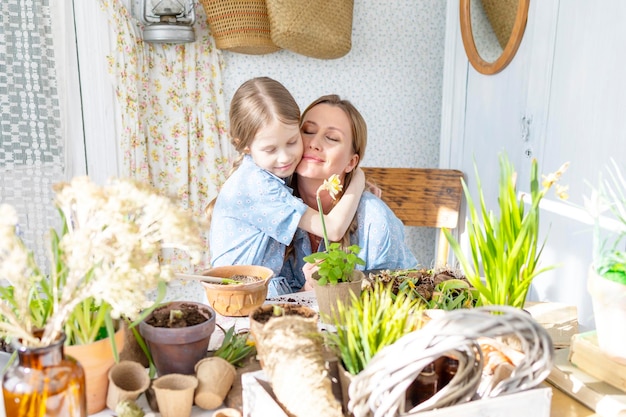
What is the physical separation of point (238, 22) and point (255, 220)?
135 cm

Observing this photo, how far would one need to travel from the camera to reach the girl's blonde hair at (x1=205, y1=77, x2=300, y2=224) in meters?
1.58

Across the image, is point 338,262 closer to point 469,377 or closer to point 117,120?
point 469,377

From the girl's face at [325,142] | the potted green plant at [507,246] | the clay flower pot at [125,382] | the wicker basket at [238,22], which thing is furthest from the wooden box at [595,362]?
the wicker basket at [238,22]

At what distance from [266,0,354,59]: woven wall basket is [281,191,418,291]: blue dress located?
1.16 meters

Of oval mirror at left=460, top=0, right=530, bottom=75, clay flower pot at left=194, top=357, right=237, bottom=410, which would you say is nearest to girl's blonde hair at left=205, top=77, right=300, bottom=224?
clay flower pot at left=194, top=357, right=237, bottom=410

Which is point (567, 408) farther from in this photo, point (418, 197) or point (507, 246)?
point (418, 197)

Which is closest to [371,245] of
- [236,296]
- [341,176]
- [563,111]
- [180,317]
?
[341,176]

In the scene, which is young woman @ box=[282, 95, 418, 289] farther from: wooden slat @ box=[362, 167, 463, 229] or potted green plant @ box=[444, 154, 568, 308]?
wooden slat @ box=[362, 167, 463, 229]

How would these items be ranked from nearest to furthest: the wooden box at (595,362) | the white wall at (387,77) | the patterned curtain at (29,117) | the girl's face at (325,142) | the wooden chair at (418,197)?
1. the wooden box at (595,362)
2. the girl's face at (325,142)
3. the patterned curtain at (29,117)
4. the wooden chair at (418,197)
5. the white wall at (387,77)

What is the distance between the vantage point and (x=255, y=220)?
162 centimetres

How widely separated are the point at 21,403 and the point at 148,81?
7.75ft

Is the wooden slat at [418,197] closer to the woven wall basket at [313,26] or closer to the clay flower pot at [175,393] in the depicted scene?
the woven wall basket at [313,26]

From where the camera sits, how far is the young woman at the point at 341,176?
1.68 m

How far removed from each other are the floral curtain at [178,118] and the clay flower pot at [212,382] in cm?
198
